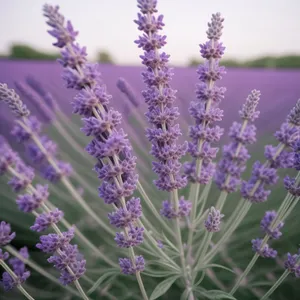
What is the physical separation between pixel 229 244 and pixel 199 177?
654mm

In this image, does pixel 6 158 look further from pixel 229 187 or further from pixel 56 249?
pixel 229 187

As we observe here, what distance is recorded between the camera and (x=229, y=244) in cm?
123

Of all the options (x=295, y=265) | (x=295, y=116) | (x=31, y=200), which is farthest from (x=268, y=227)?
(x=31, y=200)

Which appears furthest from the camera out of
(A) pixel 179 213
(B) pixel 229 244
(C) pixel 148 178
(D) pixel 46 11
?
(C) pixel 148 178

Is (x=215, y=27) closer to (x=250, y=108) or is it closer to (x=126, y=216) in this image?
(x=250, y=108)

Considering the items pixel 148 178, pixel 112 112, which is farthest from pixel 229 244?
pixel 112 112

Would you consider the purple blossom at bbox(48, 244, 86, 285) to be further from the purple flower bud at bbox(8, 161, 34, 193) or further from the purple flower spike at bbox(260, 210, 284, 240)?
the purple flower spike at bbox(260, 210, 284, 240)

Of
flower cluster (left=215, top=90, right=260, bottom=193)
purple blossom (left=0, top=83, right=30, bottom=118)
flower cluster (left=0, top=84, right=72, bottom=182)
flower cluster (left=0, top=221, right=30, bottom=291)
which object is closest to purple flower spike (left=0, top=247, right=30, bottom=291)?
flower cluster (left=0, top=221, right=30, bottom=291)

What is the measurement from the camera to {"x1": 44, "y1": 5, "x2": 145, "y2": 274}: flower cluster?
1.60ft

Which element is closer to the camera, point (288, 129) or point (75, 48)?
point (75, 48)

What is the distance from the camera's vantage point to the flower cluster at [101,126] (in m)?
0.49

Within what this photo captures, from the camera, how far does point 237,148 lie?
28.3 inches

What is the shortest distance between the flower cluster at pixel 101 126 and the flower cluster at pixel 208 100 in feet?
0.53

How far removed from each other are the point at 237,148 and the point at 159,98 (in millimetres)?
240
